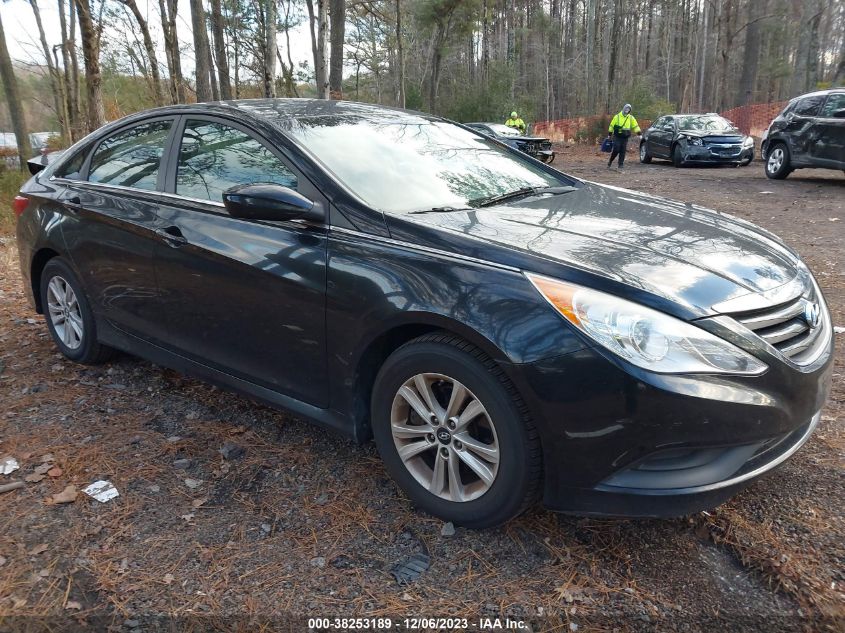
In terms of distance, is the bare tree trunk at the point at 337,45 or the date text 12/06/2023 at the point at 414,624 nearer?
the date text 12/06/2023 at the point at 414,624

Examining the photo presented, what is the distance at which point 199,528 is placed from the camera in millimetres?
2557

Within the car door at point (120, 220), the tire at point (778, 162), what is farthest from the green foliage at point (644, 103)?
Result: the car door at point (120, 220)

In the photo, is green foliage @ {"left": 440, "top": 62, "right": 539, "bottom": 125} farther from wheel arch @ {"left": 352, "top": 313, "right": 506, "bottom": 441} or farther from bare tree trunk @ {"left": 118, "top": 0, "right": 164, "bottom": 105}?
wheel arch @ {"left": 352, "top": 313, "right": 506, "bottom": 441}

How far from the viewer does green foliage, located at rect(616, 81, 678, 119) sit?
91.0 feet

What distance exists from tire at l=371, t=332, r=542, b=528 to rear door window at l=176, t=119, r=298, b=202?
3.42ft

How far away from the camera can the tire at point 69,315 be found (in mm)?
3967

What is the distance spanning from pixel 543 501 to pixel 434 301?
2.61 feet

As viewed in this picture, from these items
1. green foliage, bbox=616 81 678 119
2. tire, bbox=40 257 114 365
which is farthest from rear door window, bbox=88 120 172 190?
green foliage, bbox=616 81 678 119

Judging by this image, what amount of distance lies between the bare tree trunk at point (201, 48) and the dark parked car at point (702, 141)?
12.1 m

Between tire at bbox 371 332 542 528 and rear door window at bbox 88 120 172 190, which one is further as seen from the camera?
rear door window at bbox 88 120 172 190

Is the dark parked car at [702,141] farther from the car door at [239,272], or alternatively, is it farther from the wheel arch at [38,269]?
the wheel arch at [38,269]

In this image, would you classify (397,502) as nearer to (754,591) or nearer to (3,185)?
(754,591)

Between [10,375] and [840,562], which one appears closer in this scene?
[840,562]

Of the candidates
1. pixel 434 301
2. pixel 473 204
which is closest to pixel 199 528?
pixel 434 301
